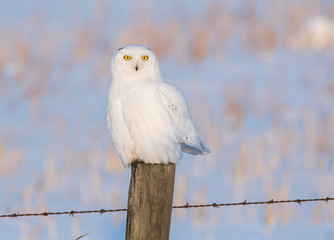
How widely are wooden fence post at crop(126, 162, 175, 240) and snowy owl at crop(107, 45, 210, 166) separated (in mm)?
515

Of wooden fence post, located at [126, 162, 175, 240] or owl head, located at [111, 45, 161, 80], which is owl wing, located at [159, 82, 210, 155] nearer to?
owl head, located at [111, 45, 161, 80]

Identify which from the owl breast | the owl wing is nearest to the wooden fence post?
the owl breast

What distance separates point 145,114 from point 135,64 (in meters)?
0.41

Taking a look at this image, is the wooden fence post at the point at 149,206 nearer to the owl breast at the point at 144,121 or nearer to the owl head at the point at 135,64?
the owl breast at the point at 144,121

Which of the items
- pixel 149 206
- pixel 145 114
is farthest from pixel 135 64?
Answer: pixel 149 206

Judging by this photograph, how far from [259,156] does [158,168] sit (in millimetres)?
5455

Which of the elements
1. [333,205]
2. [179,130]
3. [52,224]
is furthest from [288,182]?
[179,130]

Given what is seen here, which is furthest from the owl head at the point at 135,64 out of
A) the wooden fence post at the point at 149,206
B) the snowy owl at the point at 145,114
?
the wooden fence post at the point at 149,206

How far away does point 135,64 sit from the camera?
436 cm

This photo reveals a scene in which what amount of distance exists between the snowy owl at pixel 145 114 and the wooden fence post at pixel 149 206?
0.52 meters

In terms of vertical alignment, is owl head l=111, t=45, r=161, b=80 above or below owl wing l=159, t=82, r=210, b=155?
above

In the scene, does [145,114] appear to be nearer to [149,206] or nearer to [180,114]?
[180,114]

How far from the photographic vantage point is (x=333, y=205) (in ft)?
25.0

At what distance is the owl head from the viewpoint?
4371mm
